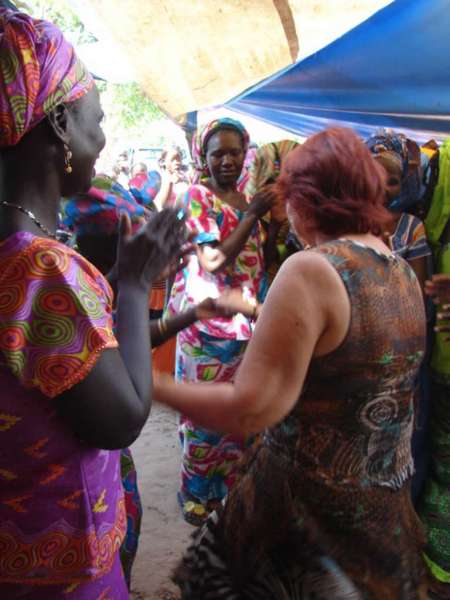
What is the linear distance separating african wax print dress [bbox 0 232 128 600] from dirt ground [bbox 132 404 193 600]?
5.73 feet

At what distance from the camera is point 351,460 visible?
4.51ft

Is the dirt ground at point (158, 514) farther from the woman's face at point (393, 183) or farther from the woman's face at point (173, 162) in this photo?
the woman's face at point (173, 162)

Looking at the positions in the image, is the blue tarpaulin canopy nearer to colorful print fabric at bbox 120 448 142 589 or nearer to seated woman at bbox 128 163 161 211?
seated woman at bbox 128 163 161 211

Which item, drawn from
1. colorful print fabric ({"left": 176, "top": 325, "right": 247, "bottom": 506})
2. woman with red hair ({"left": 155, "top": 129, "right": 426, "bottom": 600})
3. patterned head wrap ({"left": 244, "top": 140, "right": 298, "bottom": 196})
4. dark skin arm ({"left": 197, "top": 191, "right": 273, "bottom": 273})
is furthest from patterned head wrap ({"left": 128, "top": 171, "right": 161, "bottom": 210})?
woman with red hair ({"left": 155, "top": 129, "right": 426, "bottom": 600})

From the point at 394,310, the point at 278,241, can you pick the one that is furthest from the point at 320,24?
the point at 394,310

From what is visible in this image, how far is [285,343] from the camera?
1277mm

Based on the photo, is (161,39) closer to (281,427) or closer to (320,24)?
(320,24)

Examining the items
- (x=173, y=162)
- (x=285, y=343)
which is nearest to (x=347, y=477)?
(x=285, y=343)

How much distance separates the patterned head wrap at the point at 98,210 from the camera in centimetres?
177

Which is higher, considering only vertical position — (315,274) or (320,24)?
(320,24)

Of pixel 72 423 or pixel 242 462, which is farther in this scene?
pixel 242 462

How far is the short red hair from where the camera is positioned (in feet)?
4.53

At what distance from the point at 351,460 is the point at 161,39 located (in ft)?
7.63

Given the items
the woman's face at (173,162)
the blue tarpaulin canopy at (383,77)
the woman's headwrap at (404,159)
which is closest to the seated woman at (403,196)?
the woman's headwrap at (404,159)
